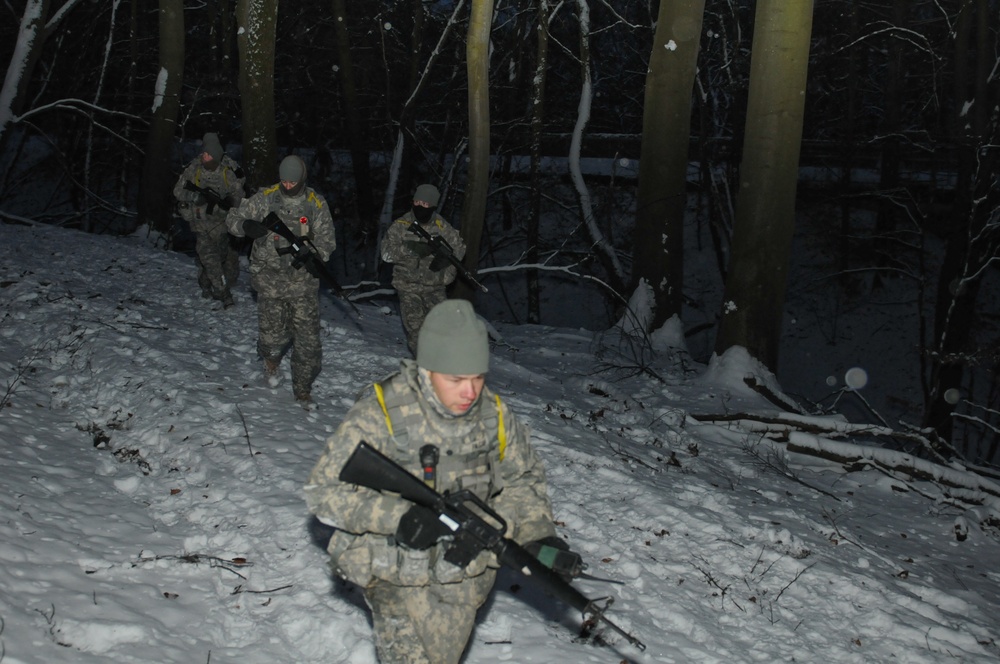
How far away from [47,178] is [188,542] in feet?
73.0

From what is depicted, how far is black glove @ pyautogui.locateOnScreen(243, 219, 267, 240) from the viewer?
23.0ft

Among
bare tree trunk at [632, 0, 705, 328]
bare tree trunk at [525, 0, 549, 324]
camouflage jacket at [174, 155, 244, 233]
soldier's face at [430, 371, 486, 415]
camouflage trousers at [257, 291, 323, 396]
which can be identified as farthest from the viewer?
bare tree trunk at [525, 0, 549, 324]

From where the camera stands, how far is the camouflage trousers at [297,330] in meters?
7.26

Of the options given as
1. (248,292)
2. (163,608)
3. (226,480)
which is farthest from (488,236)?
(163,608)

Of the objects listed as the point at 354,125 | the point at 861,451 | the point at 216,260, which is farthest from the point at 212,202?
the point at 354,125

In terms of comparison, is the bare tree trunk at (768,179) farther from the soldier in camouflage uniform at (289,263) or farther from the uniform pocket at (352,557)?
the uniform pocket at (352,557)

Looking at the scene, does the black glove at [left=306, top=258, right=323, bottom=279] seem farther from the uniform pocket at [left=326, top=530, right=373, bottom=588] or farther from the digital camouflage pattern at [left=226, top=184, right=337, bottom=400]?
the uniform pocket at [left=326, top=530, right=373, bottom=588]

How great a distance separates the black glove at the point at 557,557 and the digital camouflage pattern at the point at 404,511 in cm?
Result: 10

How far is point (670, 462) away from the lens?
24.1 feet

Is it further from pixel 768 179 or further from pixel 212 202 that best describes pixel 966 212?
pixel 212 202

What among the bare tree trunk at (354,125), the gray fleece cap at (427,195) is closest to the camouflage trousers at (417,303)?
the gray fleece cap at (427,195)

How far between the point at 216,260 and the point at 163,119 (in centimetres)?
615

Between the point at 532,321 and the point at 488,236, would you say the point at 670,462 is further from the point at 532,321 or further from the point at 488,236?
the point at 488,236

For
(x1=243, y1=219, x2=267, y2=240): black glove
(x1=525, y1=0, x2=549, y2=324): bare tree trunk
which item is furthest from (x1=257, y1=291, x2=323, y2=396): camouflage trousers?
(x1=525, y1=0, x2=549, y2=324): bare tree trunk
